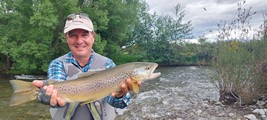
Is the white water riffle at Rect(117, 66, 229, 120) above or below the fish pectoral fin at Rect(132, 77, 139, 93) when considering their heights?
below

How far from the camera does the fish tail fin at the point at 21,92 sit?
2.47 meters

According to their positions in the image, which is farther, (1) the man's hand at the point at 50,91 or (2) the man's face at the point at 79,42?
(2) the man's face at the point at 79,42

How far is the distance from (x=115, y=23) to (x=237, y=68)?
20.7m

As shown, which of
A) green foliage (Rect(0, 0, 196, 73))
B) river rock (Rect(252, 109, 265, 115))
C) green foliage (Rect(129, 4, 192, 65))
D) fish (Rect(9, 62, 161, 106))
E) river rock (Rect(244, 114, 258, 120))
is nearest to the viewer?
fish (Rect(9, 62, 161, 106))

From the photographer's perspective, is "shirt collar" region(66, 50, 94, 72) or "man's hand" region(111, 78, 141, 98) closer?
"man's hand" region(111, 78, 141, 98)

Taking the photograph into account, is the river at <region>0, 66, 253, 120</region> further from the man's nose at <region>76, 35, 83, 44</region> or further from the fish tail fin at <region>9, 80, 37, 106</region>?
the fish tail fin at <region>9, 80, 37, 106</region>

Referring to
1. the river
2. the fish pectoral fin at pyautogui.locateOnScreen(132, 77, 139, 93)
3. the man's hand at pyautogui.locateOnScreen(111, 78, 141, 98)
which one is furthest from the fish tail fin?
the river

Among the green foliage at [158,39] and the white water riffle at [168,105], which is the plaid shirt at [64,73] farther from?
the green foliage at [158,39]

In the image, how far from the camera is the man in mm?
2742

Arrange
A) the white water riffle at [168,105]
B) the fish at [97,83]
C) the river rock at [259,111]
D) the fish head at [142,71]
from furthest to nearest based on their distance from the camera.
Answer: the white water riffle at [168,105], the river rock at [259,111], the fish head at [142,71], the fish at [97,83]

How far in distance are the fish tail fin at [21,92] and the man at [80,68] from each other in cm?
29

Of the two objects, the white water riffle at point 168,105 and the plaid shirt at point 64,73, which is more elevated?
the plaid shirt at point 64,73

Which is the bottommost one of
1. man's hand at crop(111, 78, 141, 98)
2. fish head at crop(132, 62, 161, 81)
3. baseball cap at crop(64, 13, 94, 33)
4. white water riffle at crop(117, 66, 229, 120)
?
white water riffle at crop(117, 66, 229, 120)

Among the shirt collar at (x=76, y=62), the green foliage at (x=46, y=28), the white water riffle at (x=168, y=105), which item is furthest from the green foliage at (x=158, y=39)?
the shirt collar at (x=76, y=62)
